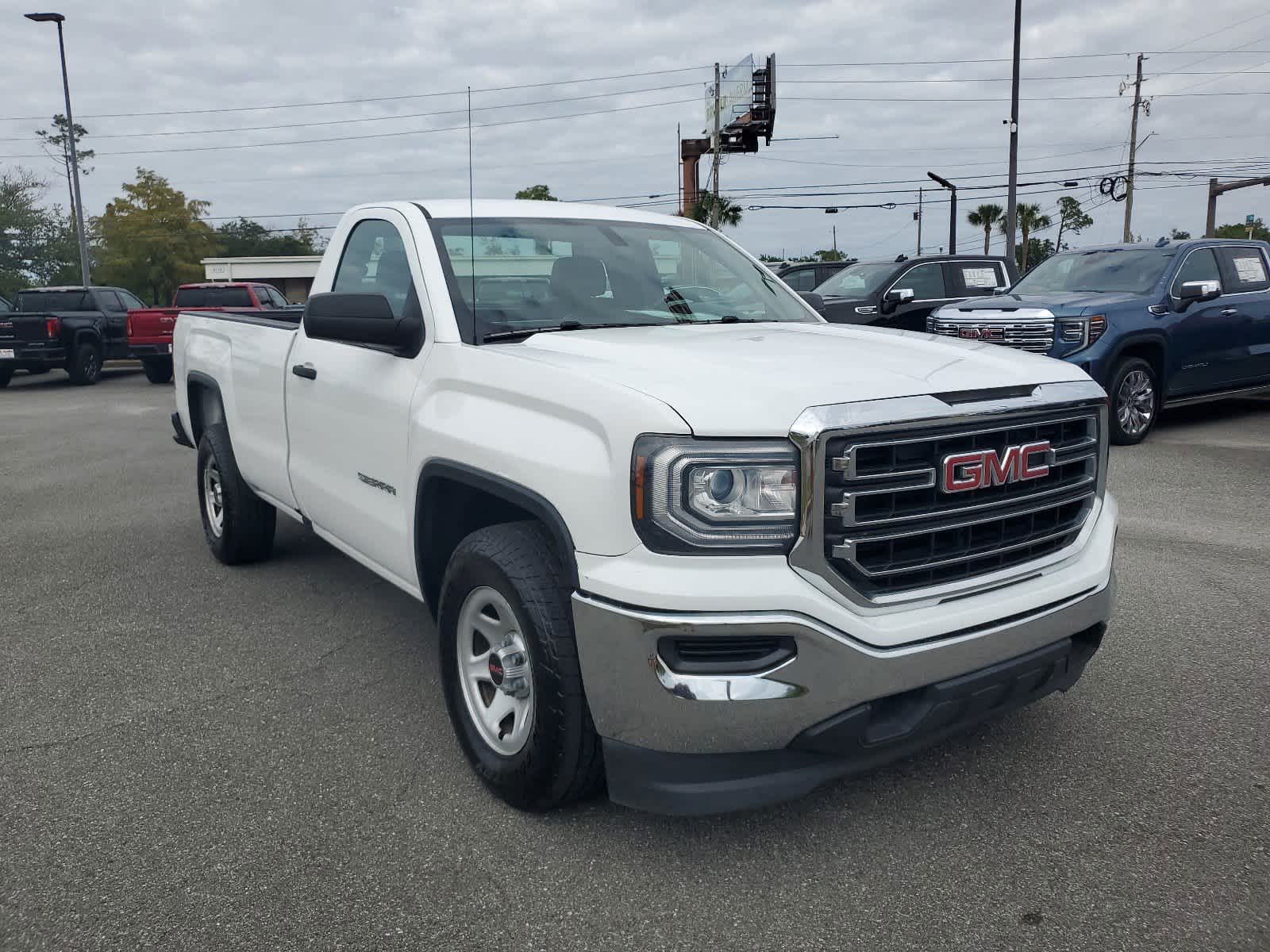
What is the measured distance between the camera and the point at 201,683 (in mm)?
4074

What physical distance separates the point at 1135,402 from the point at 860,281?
215 inches

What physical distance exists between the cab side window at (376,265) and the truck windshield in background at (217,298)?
14244 millimetres

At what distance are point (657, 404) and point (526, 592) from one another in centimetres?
65

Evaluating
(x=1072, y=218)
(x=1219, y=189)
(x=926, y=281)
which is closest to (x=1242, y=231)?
(x=1072, y=218)

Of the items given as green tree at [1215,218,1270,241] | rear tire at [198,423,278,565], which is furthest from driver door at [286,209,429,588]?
green tree at [1215,218,1270,241]

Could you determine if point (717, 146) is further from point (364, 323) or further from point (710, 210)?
point (364, 323)

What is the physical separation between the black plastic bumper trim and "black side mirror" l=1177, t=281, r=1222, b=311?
27.1ft

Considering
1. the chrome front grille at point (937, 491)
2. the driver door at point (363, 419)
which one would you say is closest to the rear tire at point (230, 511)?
the driver door at point (363, 419)

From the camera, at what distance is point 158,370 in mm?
18500

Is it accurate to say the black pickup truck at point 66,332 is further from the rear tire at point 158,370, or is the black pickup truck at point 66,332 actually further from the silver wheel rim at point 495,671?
the silver wheel rim at point 495,671

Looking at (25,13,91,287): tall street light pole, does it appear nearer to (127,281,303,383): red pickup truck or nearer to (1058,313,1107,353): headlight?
(127,281,303,383): red pickup truck

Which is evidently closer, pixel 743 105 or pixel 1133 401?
pixel 1133 401

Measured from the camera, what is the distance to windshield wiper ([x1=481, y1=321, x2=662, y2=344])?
11.2ft

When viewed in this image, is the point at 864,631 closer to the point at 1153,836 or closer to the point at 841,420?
the point at 841,420
